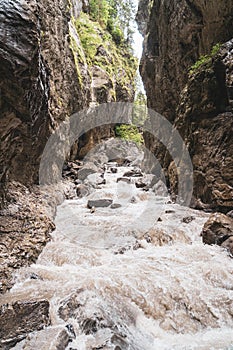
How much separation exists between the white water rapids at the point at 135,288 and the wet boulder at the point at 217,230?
29 cm

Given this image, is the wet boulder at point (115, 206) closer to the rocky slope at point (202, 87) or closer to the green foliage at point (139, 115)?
the rocky slope at point (202, 87)

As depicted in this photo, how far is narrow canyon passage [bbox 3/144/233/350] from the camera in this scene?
323cm

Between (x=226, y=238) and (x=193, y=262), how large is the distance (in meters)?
1.21

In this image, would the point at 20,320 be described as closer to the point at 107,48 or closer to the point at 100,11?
the point at 107,48

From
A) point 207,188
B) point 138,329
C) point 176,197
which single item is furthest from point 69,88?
point 138,329

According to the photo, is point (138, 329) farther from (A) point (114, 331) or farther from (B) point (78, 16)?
(B) point (78, 16)

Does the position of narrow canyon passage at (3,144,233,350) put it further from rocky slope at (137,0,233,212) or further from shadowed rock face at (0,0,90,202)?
shadowed rock face at (0,0,90,202)

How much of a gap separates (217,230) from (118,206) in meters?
4.89

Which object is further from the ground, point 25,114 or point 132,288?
point 25,114

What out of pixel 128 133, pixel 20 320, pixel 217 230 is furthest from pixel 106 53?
pixel 20 320

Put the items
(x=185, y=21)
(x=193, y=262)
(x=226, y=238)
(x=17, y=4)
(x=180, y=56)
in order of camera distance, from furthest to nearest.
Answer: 1. (x=180, y=56)
2. (x=185, y=21)
3. (x=226, y=238)
4. (x=193, y=262)
5. (x=17, y=4)

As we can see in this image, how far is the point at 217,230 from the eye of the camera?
620 cm

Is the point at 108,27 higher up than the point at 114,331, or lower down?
higher up

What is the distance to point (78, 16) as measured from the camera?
22422mm
